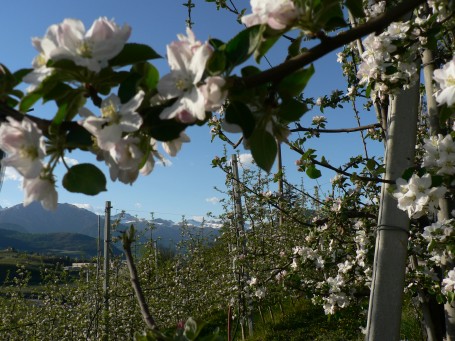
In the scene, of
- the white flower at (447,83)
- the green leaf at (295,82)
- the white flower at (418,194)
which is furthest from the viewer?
the white flower at (418,194)

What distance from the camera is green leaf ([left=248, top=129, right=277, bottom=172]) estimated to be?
2.24 feet

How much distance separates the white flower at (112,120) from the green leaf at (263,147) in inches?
7.6

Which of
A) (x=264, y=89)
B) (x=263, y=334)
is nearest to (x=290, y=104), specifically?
(x=264, y=89)

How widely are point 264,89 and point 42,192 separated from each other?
0.36 meters

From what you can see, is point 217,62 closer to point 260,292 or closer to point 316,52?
point 316,52

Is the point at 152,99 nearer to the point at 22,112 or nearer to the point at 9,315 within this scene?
the point at 22,112

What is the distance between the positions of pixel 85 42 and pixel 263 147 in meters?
0.30

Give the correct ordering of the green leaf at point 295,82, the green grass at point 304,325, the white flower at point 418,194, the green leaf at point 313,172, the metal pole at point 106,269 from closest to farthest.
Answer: the green leaf at point 295,82 → the white flower at point 418,194 → the green leaf at point 313,172 → the green grass at point 304,325 → the metal pole at point 106,269

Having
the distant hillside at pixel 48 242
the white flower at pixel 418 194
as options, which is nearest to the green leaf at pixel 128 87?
the white flower at pixel 418 194

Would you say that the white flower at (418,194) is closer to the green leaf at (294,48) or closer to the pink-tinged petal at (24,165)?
the green leaf at (294,48)

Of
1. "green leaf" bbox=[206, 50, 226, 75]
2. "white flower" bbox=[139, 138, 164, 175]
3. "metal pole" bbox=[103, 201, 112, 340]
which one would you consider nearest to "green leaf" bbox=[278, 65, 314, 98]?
"green leaf" bbox=[206, 50, 226, 75]

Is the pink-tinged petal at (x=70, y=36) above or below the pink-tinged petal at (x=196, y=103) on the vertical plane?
above

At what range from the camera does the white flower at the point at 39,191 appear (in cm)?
60

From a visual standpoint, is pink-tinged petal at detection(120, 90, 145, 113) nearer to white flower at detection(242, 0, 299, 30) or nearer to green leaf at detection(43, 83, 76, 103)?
green leaf at detection(43, 83, 76, 103)
